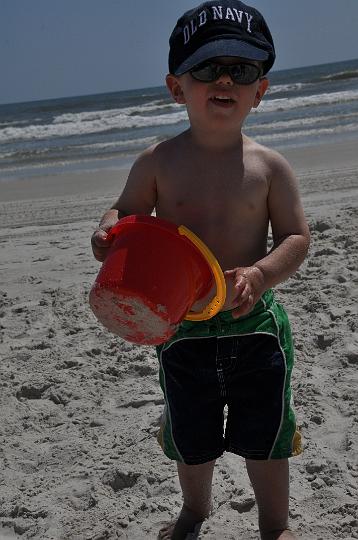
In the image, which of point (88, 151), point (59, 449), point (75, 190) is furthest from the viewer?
point (88, 151)

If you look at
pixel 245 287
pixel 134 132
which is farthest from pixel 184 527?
pixel 134 132

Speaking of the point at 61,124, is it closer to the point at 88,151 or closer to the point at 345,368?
the point at 88,151

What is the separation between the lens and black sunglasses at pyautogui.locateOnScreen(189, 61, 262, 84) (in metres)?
1.71

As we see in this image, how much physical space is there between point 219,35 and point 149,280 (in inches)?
25.8

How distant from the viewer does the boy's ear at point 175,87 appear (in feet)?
6.10

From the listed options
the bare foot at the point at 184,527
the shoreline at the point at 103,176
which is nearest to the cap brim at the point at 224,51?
the bare foot at the point at 184,527

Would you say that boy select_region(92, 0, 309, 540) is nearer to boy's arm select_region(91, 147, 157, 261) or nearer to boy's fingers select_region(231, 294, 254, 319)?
boy's arm select_region(91, 147, 157, 261)

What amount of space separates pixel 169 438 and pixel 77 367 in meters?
1.16

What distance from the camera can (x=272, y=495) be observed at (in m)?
1.86

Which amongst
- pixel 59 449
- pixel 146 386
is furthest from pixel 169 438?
pixel 146 386

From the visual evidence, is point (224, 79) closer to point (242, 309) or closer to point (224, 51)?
point (224, 51)

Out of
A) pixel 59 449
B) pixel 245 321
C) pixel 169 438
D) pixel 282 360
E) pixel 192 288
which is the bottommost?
pixel 59 449

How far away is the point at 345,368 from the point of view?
2770 millimetres

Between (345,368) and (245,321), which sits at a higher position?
(245,321)
